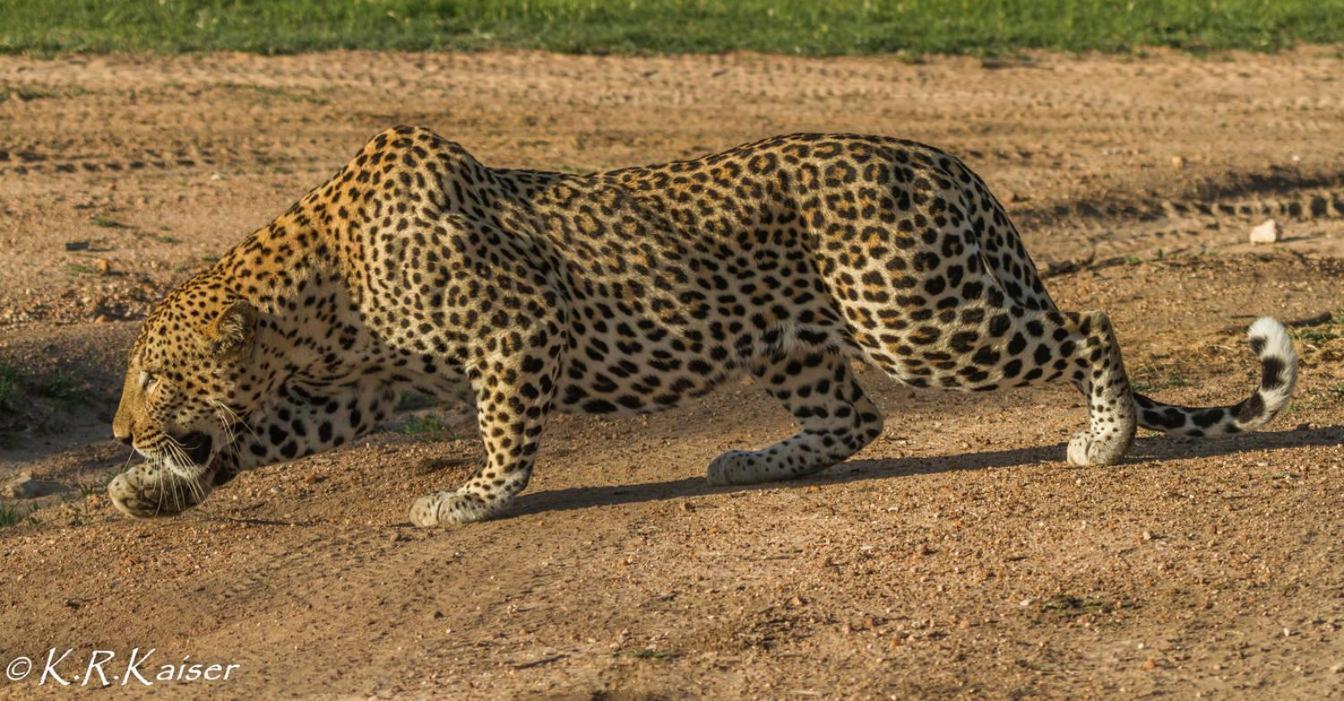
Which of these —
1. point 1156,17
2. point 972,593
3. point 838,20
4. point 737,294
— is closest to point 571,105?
point 838,20

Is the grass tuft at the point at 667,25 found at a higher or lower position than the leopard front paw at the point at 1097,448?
higher

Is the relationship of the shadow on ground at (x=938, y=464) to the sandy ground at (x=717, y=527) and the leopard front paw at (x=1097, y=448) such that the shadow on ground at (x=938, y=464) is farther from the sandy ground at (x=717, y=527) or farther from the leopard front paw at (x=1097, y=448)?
the leopard front paw at (x=1097, y=448)

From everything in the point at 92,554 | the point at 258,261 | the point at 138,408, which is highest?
the point at 258,261

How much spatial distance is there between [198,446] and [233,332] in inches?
20.5

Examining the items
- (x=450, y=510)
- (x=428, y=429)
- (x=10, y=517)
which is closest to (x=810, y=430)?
(x=450, y=510)

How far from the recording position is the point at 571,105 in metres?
15.8

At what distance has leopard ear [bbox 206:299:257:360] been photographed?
295 inches

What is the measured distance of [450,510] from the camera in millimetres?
7762

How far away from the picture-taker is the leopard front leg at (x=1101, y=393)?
25.6 feet

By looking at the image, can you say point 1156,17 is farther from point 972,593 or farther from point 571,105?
point 972,593

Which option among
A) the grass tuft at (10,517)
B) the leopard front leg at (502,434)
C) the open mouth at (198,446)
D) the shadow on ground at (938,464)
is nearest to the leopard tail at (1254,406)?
the shadow on ground at (938,464)

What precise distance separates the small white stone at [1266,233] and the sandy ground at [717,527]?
0.36 metres

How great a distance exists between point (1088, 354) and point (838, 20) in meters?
10.9

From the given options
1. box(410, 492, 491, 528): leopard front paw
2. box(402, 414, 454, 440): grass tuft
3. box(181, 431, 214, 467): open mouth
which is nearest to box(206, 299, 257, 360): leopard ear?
box(181, 431, 214, 467): open mouth
